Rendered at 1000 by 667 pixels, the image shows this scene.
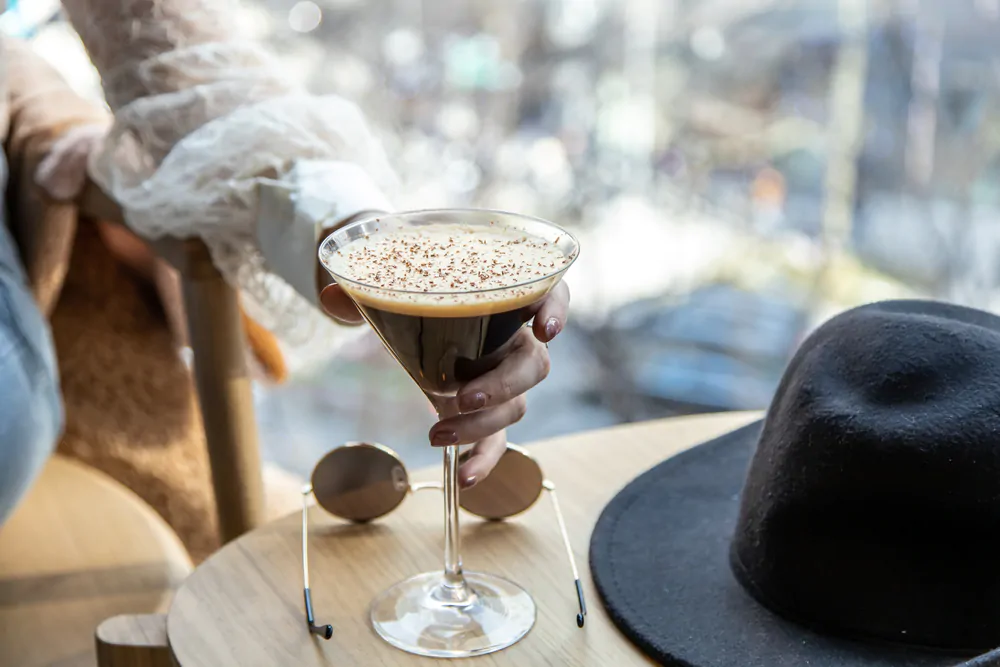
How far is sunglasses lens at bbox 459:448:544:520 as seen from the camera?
82 centimetres

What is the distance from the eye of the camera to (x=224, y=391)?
99cm

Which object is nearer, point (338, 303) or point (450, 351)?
point (450, 351)

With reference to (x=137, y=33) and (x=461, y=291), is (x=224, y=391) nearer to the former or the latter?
(x=137, y=33)

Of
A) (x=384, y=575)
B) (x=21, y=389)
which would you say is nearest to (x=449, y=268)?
→ (x=384, y=575)

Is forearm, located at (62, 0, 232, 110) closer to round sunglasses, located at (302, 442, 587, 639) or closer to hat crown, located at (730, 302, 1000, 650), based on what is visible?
round sunglasses, located at (302, 442, 587, 639)

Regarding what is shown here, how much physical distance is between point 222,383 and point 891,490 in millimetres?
642

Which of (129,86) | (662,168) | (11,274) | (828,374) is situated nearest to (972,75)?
(662,168)

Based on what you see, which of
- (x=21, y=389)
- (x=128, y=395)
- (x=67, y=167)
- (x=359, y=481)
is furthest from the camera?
(x=128, y=395)

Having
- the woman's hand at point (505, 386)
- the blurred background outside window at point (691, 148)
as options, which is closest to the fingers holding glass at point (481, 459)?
the woman's hand at point (505, 386)

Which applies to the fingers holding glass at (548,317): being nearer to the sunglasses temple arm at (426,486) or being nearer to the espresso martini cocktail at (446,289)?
the espresso martini cocktail at (446,289)

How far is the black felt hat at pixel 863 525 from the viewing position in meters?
0.63

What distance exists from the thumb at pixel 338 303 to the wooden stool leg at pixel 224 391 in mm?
257

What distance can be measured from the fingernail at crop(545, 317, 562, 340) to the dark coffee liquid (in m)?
0.02

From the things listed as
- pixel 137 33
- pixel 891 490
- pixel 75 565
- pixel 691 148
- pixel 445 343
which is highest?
pixel 137 33
